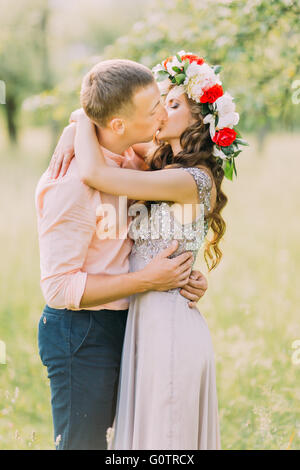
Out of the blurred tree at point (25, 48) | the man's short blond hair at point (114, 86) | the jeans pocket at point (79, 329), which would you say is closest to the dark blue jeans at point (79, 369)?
the jeans pocket at point (79, 329)

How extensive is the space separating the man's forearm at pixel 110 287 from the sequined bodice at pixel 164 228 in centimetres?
16

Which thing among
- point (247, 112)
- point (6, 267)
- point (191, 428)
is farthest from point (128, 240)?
point (6, 267)

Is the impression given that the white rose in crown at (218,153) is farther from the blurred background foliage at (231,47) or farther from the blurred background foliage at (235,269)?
the blurred background foliage at (231,47)

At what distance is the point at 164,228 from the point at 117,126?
550 millimetres

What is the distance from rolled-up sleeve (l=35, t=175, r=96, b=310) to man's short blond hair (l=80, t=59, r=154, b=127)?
Result: 0.36 metres

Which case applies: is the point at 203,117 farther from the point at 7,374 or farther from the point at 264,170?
the point at 264,170

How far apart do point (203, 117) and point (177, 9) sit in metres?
2.94

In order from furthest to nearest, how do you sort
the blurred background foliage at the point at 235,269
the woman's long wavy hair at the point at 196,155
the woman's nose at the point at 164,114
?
the blurred background foliage at the point at 235,269, the woman's long wavy hair at the point at 196,155, the woman's nose at the point at 164,114

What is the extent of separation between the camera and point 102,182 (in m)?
2.28

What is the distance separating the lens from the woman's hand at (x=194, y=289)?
2.56m

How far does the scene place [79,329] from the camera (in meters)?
2.43

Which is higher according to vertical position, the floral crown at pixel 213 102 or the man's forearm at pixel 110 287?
the floral crown at pixel 213 102

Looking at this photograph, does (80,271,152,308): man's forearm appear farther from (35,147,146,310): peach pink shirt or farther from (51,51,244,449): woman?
(51,51,244,449): woman

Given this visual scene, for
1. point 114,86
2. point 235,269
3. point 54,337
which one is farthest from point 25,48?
point 54,337
